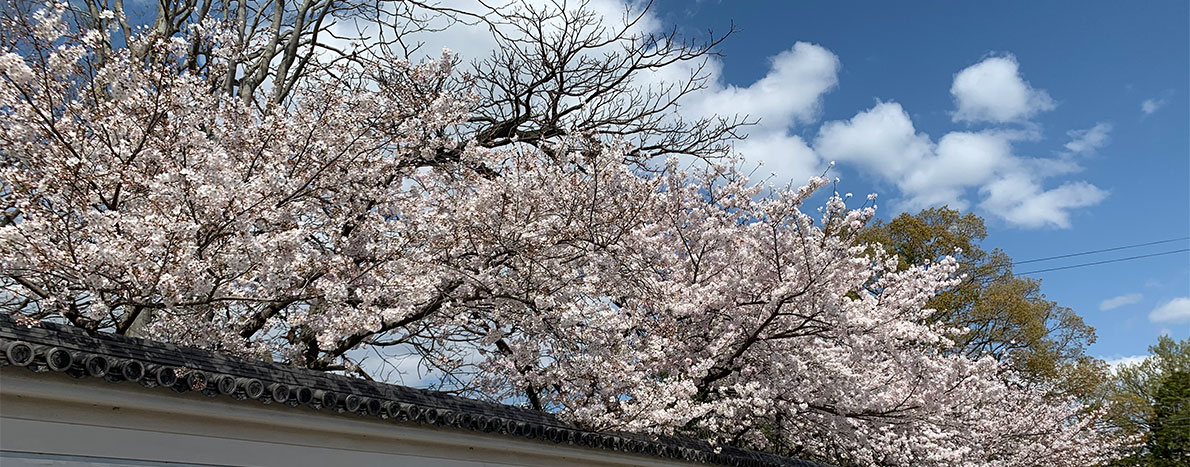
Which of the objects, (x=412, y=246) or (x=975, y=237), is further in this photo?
(x=975, y=237)

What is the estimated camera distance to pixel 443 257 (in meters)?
7.05

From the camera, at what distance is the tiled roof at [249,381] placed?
3.47 m

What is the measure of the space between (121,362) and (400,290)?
9.24 feet

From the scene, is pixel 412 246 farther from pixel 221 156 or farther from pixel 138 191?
Result: pixel 138 191

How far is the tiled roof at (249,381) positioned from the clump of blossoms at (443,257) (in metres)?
0.76

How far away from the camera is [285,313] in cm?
746

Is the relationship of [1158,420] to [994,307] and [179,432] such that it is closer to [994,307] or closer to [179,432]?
[994,307]

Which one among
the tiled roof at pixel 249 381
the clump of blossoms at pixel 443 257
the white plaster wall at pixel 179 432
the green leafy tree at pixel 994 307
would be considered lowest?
the white plaster wall at pixel 179 432

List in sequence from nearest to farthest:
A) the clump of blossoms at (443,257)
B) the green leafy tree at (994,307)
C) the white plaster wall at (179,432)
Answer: the white plaster wall at (179,432)
the clump of blossoms at (443,257)
the green leafy tree at (994,307)

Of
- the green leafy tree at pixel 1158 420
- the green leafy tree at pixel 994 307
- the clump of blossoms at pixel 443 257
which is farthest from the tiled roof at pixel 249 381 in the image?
the green leafy tree at pixel 1158 420

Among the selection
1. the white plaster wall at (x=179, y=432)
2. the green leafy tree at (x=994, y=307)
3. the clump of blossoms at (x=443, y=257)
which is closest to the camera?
A: the white plaster wall at (x=179, y=432)

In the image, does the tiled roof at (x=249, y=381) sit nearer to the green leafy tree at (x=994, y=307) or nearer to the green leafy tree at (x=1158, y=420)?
the green leafy tree at (x=994, y=307)

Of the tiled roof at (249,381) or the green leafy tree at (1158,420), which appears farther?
the green leafy tree at (1158,420)

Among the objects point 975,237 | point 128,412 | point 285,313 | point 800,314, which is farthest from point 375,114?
point 975,237
